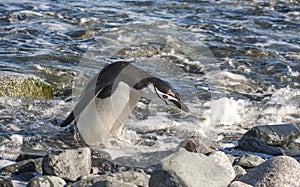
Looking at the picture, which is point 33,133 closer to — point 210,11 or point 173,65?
point 173,65

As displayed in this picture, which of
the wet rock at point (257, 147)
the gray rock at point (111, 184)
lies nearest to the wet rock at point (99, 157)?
the gray rock at point (111, 184)

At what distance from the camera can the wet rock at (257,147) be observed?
20.6 ft

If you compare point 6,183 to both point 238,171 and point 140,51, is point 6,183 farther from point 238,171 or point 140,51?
point 140,51

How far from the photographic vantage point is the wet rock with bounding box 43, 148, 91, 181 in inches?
196

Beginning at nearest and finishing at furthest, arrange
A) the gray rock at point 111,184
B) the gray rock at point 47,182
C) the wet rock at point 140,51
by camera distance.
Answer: the gray rock at point 111,184 < the gray rock at point 47,182 < the wet rock at point 140,51

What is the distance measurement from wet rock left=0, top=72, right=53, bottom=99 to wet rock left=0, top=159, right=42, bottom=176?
2810 millimetres

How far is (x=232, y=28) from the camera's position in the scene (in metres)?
13.0

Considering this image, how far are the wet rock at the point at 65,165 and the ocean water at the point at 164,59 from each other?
2.88 feet

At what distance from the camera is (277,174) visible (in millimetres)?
4730

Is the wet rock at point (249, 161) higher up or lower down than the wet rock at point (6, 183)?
lower down

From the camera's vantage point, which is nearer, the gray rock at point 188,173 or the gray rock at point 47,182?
the gray rock at point 188,173

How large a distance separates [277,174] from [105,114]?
2.10 m

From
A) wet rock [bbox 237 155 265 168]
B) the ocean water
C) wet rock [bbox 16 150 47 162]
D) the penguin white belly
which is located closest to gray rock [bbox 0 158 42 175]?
wet rock [bbox 16 150 47 162]

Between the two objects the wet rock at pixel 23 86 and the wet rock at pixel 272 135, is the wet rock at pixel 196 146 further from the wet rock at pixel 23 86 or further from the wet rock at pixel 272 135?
the wet rock at pixel 23 86
